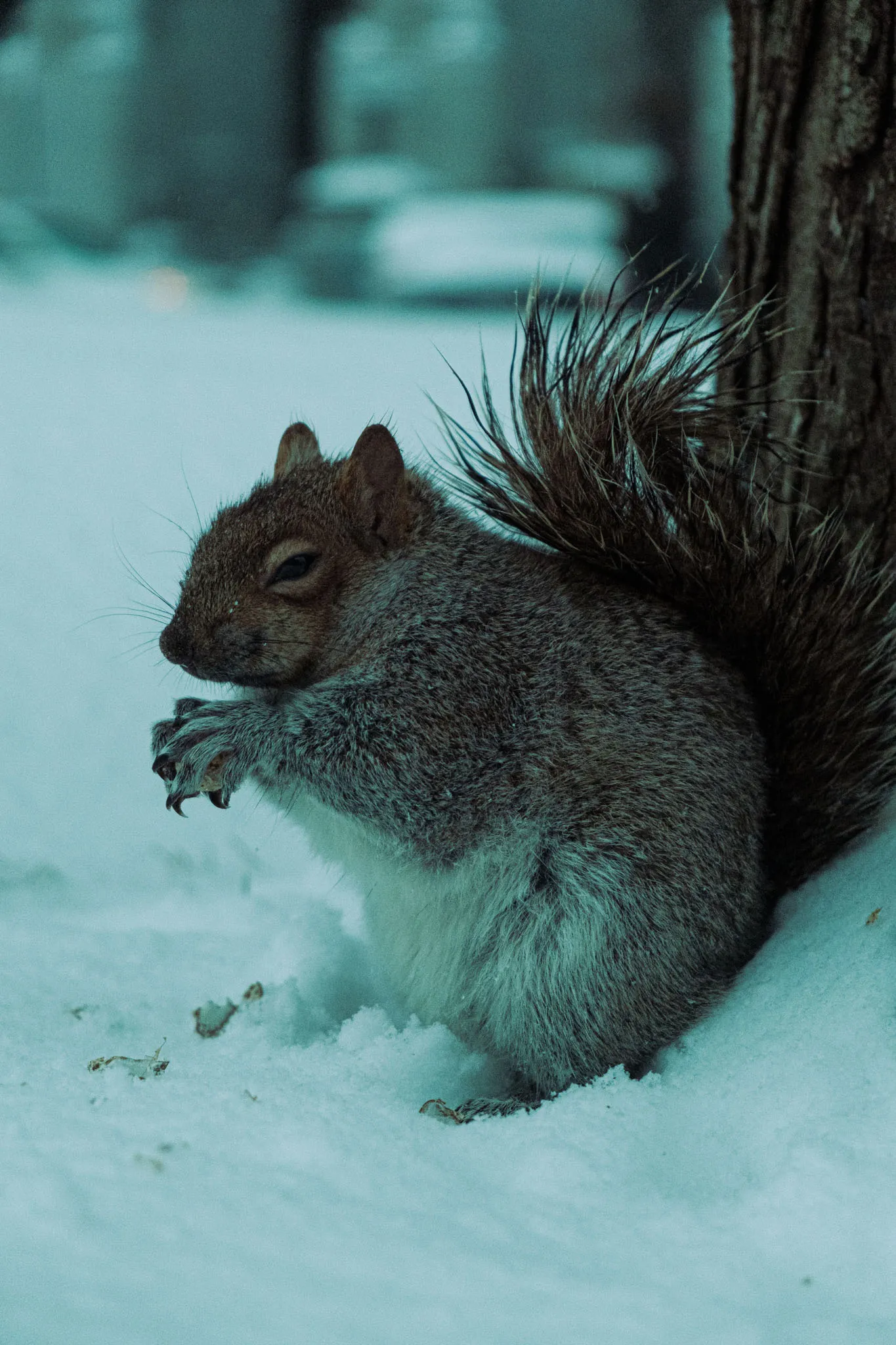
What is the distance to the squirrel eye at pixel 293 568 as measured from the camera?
5.07ft

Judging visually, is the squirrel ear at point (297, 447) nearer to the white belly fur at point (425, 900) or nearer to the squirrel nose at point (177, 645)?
the squirrel nose at point (177, 645)

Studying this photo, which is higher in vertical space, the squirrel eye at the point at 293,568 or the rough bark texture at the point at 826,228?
the rough bark texture at the point at 826,228

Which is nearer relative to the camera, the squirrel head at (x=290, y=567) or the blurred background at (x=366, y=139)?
the squirrel head at (x=290, y=567)

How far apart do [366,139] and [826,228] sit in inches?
119

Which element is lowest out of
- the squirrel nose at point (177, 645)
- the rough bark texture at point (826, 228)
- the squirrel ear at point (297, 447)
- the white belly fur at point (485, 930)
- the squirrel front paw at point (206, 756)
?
the white belly fur at point (485, 930)

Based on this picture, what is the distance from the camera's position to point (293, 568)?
155cm

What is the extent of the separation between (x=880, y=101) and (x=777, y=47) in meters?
0.19

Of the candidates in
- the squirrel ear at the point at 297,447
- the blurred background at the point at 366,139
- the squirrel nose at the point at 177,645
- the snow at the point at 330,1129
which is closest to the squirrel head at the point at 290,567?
the squirrel nose at the point at 177,645

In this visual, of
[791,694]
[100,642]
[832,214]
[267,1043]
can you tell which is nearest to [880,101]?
[832,214]

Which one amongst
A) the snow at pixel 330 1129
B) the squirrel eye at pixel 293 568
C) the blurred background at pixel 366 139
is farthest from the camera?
the blurred background at pixel 366 139

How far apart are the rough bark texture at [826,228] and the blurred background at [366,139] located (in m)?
2.19

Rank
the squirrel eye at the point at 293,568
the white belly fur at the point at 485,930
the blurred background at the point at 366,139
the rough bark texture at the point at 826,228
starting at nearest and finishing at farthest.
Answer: the white belly fur at the point at 485,930 → the squirrel eye at the point at 293,568 → the rough bark texture at the point at 826,228 → the blurred background at the point at 366,139

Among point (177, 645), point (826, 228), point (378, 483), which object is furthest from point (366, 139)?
point (177, 645)

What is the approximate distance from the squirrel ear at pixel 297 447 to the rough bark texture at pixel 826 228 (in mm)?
629
